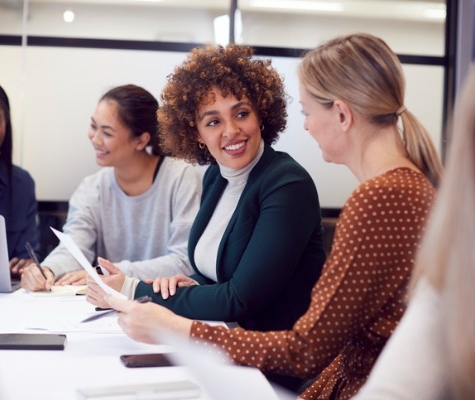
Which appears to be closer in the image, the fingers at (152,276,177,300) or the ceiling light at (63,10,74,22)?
the fingers at (152,276,177,300)

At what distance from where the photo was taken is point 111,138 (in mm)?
3236

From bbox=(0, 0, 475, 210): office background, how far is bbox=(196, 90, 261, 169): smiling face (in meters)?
1.56

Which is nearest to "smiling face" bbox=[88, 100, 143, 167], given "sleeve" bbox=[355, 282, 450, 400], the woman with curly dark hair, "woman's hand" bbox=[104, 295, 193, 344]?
the woman with curly dark hair

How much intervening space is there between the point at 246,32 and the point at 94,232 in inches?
55.6

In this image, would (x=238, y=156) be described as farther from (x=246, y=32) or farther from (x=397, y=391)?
(x=246, y=32)

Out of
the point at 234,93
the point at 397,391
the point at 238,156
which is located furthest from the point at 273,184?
the point at 397,391

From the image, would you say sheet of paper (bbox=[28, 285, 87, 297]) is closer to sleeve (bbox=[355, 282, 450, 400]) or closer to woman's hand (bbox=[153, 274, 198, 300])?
woman's hand (bbox=[153, 274, 198, 300])

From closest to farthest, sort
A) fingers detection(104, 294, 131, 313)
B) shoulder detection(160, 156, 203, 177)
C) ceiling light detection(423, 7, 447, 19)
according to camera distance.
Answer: fingers detection(104, 294, 131, 313), shoulder detection(160, 156, 203, 177), ceiling light detection(423, 7, 447, 19)

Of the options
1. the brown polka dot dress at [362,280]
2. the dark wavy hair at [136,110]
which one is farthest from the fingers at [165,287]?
the dark wavy hair at [136,110]

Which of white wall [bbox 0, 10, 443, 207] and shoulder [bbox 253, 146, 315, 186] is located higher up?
white wall [bbox 0, 10, 443, 207]

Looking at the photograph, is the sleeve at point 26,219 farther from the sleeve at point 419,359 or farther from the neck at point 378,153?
the sleeve at point 419,359

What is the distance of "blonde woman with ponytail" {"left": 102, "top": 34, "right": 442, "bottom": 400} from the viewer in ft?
4.47

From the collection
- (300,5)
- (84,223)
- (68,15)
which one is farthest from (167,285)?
(300,5)

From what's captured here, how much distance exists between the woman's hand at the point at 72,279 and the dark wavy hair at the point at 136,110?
85cm
